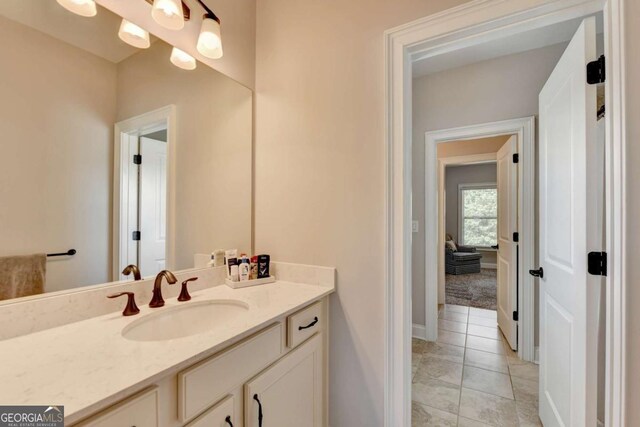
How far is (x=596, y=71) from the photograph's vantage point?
3.64ft

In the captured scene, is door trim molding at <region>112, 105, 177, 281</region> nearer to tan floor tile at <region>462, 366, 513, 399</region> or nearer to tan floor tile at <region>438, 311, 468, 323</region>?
tan floor tile at <region>462, 366, 513, 399</region>

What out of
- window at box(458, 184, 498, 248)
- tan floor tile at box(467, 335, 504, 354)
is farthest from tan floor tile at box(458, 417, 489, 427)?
window at box(458, 184, 498, 248)

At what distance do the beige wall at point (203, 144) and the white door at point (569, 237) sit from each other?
5.47ft

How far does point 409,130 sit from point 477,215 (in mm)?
6692

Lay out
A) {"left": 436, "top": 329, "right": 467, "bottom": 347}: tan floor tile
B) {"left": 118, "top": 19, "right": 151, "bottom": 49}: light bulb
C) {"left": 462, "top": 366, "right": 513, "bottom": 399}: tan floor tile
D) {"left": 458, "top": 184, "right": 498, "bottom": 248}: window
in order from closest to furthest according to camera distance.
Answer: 1. {"left": 118, "top": 19, "right": 151, "bottom": 49}: light bulb
2. {"left": 462, "top": 366, "right": 513, "bottom": 399}: tan floor tile
3. {"left": 436, "top": 329, "right": 467, "bottom": 347}: tan floor tile
4. {"left": 458, "top": 184, "right": 498, "bottom": 248}: window

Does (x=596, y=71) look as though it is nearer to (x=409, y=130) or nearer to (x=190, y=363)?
(x=409, y=130)

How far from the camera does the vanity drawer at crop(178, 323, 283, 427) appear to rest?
76 cm

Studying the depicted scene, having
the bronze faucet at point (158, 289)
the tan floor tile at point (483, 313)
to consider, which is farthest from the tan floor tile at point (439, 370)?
the bronze faucet at point (158, 289)

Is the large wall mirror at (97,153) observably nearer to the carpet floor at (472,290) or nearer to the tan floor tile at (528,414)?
the tan floor tile at (528,414)

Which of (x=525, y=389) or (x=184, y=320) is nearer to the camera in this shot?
(x=184, y=320)

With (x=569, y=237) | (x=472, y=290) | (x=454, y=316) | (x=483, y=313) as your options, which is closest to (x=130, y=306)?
(x=569, y=237)

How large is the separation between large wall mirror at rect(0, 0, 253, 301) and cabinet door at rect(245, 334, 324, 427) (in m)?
0.74

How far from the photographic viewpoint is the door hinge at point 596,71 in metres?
1.09

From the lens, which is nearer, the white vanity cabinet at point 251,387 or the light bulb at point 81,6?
the white vanity cabinet at point 251,387
